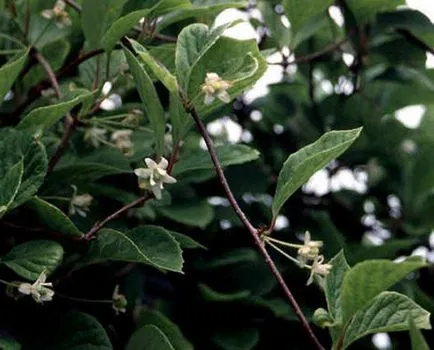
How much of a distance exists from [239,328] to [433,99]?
0.67 metres

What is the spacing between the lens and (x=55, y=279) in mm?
1172

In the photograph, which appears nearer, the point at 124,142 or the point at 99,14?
the point at 99,14

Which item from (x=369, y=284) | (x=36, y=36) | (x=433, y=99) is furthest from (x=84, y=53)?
(x=433, y=99)

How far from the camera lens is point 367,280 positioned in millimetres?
871

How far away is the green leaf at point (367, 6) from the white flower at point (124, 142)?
0.42 metres

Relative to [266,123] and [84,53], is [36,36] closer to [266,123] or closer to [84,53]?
[84,53]

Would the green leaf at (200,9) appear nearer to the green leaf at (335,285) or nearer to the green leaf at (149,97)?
the green leaf at (149,97)

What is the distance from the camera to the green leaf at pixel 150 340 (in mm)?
974

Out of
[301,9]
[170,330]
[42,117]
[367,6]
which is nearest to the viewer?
[42,117]

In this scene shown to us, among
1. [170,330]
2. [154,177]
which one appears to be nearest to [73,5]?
[154,177]

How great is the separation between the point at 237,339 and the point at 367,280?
0.48 metres

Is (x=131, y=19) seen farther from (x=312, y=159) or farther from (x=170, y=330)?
(x=170, y=330)

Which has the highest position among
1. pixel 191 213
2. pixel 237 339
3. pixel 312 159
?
pixel 312 159

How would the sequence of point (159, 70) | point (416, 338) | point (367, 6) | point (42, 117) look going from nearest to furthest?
point (416, 338) → point (159, 70) → point (42, 117) → point (367, 6)
